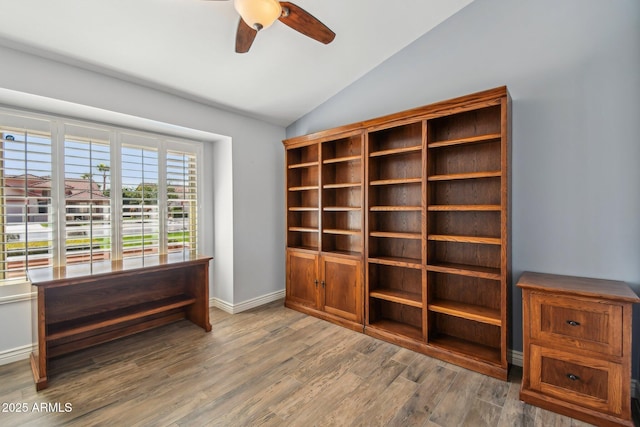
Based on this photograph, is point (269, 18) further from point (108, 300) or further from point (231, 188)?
point (108, 300)

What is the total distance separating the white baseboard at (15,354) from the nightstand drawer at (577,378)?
4.03 meters

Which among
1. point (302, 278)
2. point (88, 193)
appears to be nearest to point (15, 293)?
point (88, 193)

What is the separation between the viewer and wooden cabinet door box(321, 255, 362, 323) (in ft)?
10.4

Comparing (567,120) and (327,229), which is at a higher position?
(567,120)

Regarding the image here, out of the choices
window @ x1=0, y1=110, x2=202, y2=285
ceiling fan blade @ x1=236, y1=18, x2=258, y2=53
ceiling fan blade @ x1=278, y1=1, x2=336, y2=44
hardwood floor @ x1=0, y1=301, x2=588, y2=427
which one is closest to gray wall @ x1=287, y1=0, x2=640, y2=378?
hardwood floor @ x1=0, y1=301, x2=588, y2=427

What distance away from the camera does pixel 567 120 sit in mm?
2258

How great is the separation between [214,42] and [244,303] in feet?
9.51

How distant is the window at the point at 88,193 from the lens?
253 centimetres

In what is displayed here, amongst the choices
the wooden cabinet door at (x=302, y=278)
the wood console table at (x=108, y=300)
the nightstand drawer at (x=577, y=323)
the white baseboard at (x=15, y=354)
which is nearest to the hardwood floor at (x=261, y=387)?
the white baseboard at (x=15, y=354)

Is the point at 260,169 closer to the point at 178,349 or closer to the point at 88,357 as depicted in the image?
the point at 178,349

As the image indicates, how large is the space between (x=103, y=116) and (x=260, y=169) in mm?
1748

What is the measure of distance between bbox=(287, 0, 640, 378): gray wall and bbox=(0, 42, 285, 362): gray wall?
8.18 ft

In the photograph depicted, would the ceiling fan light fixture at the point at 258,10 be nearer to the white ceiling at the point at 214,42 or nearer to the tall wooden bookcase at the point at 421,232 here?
the white ceiling at the point at 214,42

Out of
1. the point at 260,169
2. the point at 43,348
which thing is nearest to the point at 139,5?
the point at 260,169
